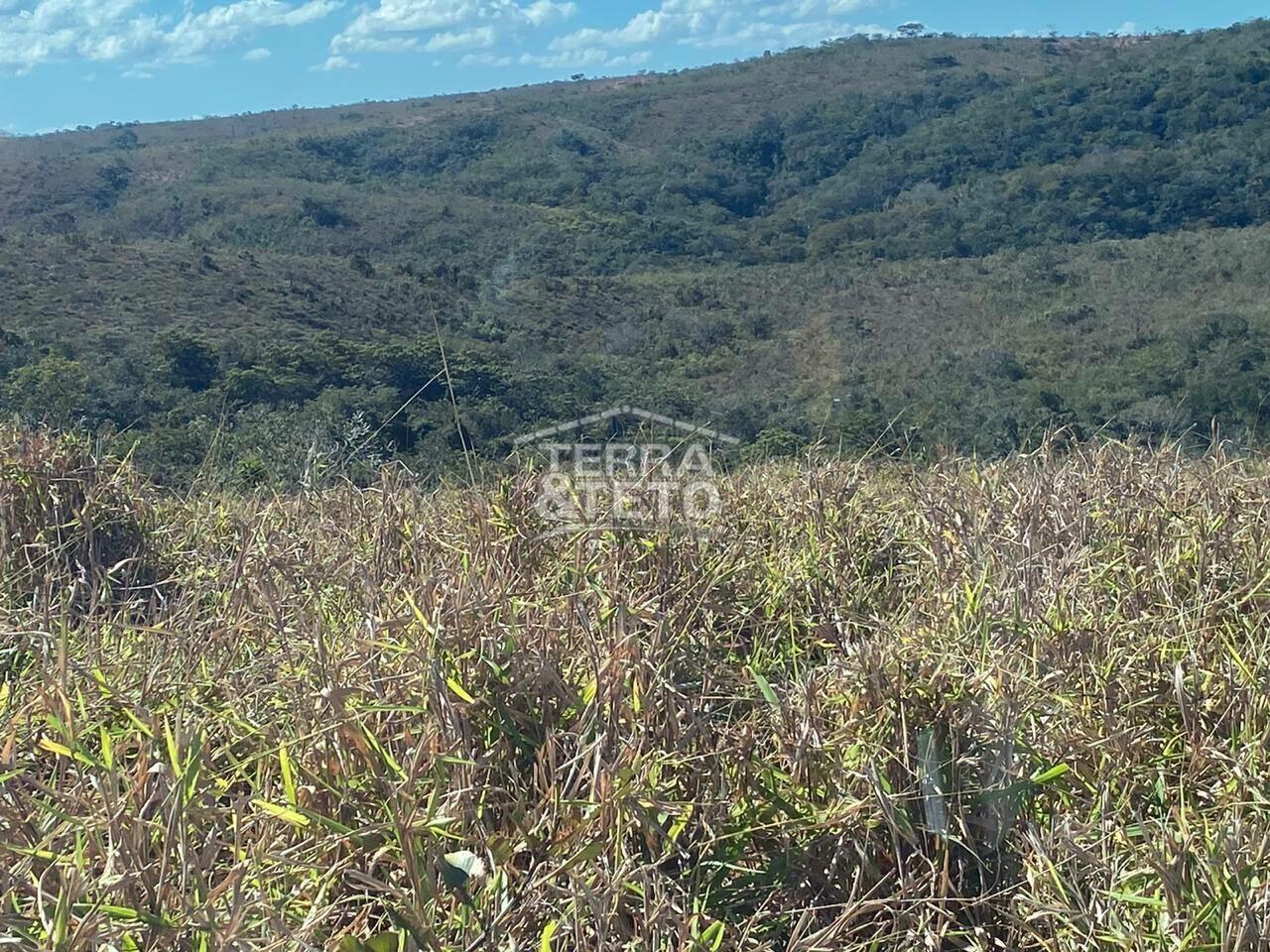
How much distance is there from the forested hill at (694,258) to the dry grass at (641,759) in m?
1.07

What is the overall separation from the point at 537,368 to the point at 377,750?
1572 centimetres

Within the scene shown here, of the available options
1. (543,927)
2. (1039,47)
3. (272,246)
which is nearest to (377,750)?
(543,927)

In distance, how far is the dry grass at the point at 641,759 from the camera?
1.24 m

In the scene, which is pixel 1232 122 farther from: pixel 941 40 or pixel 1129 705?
pixel 1129 705

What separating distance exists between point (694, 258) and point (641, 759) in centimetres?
3388

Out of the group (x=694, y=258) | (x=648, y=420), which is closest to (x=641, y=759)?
(x=648, y=420)

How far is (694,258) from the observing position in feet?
113

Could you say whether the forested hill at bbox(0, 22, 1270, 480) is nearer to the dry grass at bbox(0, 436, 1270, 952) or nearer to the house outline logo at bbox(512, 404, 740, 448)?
the house outline logo at bbox(512, 404, 740, 448)

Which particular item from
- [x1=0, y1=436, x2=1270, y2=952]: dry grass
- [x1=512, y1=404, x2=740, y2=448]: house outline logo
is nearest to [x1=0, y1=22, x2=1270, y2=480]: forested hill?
[x1=512, y1=404, x2=740, y2=448]: house outline logo

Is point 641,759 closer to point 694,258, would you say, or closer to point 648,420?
point 648,420

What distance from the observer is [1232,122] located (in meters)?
38.7

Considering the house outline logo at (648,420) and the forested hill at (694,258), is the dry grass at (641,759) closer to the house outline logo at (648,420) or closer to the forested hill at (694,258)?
the forested hill at (694,258)

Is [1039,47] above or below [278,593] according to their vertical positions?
above

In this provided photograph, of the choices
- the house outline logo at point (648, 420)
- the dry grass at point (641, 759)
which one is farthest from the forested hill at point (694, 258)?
the dry grass at point (641, 759)
